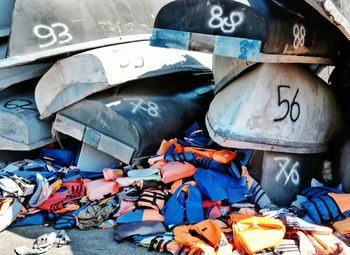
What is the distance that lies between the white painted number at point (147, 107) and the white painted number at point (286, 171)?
51.6 inches

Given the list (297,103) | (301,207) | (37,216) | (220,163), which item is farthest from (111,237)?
(297,103)

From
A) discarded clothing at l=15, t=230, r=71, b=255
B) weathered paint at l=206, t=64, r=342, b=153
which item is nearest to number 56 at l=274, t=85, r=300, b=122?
weathered paint at l=206, t=64, r=342, b=153

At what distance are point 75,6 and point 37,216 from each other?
2.30 meters

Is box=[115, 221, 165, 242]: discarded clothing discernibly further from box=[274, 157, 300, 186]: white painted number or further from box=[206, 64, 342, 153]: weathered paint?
box=[274, 157, 300, 186]: white painted number

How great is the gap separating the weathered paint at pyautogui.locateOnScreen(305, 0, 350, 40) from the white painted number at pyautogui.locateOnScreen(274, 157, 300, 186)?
1.14 meters

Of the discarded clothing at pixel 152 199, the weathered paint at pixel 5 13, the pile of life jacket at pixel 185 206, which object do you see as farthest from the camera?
the weathered paint at pixel 5 13

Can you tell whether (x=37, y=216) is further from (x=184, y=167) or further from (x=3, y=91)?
(x=3, y=91)

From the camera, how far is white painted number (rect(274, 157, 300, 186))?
4.10m

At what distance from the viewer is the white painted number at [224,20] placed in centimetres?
362

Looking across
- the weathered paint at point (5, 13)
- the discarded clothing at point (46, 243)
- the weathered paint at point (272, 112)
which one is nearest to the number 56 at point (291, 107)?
the weathered paint at point (272, 112)

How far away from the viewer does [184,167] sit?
413 centimetres

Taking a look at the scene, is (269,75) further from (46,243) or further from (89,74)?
(46,243)

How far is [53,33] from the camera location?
4.95 meters

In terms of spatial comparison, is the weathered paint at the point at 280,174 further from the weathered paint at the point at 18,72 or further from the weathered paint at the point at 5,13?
the weathered paint at the point at 5,13
